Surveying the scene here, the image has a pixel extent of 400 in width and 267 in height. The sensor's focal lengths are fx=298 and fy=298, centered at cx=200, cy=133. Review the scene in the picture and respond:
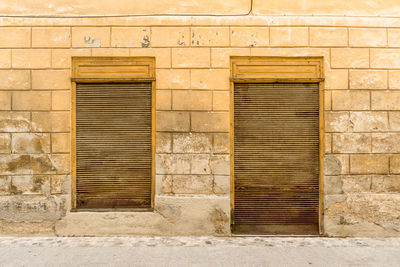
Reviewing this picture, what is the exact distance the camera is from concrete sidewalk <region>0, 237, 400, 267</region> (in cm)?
412

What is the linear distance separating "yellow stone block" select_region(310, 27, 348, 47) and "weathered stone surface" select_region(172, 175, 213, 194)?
308 cm

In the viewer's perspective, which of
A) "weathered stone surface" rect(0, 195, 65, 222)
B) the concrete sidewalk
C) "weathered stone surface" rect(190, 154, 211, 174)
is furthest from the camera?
"weathered stone surface" rect(190, 154, 211, 174)

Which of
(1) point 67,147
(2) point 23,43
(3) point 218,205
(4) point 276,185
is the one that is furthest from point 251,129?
(2) point 23,43

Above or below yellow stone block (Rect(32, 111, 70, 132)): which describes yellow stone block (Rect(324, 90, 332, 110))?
above

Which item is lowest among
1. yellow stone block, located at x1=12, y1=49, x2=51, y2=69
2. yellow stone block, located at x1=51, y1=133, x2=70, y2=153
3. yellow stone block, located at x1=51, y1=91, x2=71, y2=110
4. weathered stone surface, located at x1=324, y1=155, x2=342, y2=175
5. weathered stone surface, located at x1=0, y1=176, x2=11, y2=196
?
weathered stone surface, located at x1=0, y1=176, x2=11, y2=196

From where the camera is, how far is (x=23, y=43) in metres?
5.32

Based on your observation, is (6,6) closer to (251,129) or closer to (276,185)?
(251,129)

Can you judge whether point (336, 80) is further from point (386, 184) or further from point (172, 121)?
point (172, 121)

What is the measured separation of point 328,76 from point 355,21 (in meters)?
1.11

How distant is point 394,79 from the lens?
534 cm

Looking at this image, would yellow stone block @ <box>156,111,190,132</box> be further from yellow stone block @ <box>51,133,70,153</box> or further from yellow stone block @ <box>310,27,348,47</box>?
yellow stone block @ <box>310,27,348,47</box>

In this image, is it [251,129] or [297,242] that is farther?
[251,129]

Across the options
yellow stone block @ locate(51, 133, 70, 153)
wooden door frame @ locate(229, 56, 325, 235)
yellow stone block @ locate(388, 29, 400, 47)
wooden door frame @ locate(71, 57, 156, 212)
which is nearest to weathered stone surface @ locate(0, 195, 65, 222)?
wooden door frame @ locate(71, 57, 156, 212)

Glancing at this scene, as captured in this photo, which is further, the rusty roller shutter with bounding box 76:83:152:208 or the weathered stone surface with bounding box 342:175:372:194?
the rusty roller shutter with bounding box 76:83:152:208
